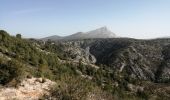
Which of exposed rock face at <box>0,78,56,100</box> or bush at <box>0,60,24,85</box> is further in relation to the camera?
bush at <box>0,60,24,85</box>

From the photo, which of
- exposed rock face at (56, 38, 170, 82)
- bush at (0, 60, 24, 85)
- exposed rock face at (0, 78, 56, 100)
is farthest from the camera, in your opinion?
exposed rock face at (56, 38, 170, 82)

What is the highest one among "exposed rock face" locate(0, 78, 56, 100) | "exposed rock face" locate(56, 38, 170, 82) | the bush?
the bush

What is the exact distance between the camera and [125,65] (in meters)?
173

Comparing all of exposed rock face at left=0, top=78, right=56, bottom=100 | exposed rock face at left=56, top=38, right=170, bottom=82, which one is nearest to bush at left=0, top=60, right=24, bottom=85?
exposed rock face at left=0, top=78, right=56, bottom=100

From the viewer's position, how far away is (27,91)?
17.2 meters

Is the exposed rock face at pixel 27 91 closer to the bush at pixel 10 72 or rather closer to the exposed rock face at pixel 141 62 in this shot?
the bush at pixel 10 72

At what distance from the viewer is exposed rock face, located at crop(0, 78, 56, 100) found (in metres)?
16.0

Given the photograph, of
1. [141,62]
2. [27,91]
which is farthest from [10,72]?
[141,62]

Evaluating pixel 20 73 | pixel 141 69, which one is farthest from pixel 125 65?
pixel 20 73

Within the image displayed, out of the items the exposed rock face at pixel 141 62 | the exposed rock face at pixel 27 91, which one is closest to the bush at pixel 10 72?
the exposed rock face at pixel 27 91

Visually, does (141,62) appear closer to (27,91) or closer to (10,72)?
(10,72)

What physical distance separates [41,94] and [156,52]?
18654 cm

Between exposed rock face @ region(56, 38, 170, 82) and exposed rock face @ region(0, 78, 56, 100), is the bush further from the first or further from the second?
exposed rock face @ region(56, 38, 170, 82)

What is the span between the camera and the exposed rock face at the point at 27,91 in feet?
52.3
